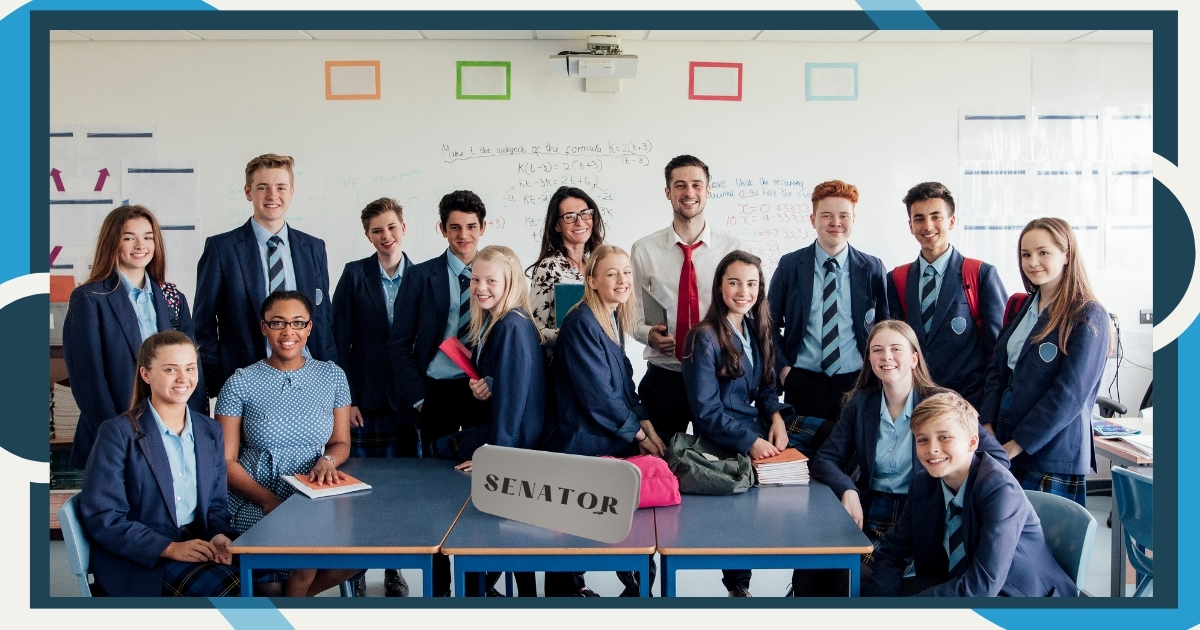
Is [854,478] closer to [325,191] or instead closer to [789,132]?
[789,132]

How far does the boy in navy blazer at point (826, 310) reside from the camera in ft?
12.2

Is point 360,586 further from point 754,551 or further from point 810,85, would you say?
point 810,85

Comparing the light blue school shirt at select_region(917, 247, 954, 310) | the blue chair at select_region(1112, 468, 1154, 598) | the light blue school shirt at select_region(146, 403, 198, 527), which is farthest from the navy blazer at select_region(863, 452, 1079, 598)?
the light blue school shirt at select_region(146, 403, 198, 527)

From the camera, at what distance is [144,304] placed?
3391 millimetres

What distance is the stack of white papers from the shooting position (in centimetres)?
491

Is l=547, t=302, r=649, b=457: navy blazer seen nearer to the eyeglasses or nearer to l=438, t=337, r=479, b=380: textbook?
l=438, t=337, r=479, b=380: textbook

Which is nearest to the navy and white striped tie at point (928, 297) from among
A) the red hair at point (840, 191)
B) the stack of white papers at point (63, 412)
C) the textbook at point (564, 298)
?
the red hair at point (840, 191)

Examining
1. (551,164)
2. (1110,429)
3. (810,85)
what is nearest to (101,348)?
(551,164)

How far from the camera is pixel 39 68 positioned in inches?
92.2

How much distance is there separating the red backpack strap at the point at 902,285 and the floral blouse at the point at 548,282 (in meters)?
1.29

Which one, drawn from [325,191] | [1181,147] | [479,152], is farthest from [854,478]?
[325,191]

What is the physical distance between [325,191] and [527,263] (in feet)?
3.88

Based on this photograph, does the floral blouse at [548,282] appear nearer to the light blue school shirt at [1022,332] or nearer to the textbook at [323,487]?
the textbook at [323,487]

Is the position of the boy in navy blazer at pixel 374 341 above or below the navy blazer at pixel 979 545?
above
